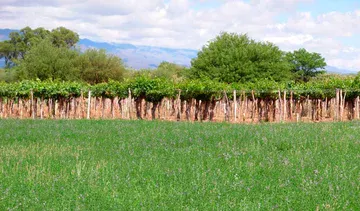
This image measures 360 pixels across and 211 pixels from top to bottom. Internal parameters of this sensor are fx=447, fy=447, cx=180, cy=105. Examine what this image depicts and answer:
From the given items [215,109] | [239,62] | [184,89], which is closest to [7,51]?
[239,62]

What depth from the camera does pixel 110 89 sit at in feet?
119

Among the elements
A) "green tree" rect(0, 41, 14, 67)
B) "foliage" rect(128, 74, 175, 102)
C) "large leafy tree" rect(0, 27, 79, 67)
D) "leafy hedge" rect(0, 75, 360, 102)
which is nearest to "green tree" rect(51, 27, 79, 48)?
"large leafy tree" rect(0, 27, 79, 67)

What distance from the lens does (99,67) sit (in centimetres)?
7319

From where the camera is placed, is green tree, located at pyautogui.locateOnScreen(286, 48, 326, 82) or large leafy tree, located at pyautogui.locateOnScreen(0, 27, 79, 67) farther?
large leafy tree, located at pyautogui.locateOnScreen(0, 27, 79, 67)

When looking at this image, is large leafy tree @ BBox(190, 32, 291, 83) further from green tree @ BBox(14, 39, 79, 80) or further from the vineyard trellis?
the vineyard trellis

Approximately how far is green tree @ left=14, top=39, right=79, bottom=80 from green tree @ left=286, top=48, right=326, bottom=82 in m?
50.8

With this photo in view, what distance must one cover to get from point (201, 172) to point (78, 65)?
64708mm

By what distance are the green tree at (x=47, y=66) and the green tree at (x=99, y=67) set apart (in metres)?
1.71

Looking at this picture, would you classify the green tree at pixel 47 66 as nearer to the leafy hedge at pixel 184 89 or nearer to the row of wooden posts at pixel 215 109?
the leafy hedge at pixel 184 89

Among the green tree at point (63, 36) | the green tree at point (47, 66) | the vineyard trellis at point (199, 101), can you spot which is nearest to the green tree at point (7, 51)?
the green tree at point (63, 36)

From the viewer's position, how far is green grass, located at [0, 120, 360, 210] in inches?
328

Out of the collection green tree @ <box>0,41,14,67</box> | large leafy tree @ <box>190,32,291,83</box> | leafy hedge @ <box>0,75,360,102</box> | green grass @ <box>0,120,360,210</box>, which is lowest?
green grass @ <box>0,120,360,210</box>

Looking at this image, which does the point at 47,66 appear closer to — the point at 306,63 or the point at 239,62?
the point at 239,62

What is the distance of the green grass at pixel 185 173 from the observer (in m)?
8.34
